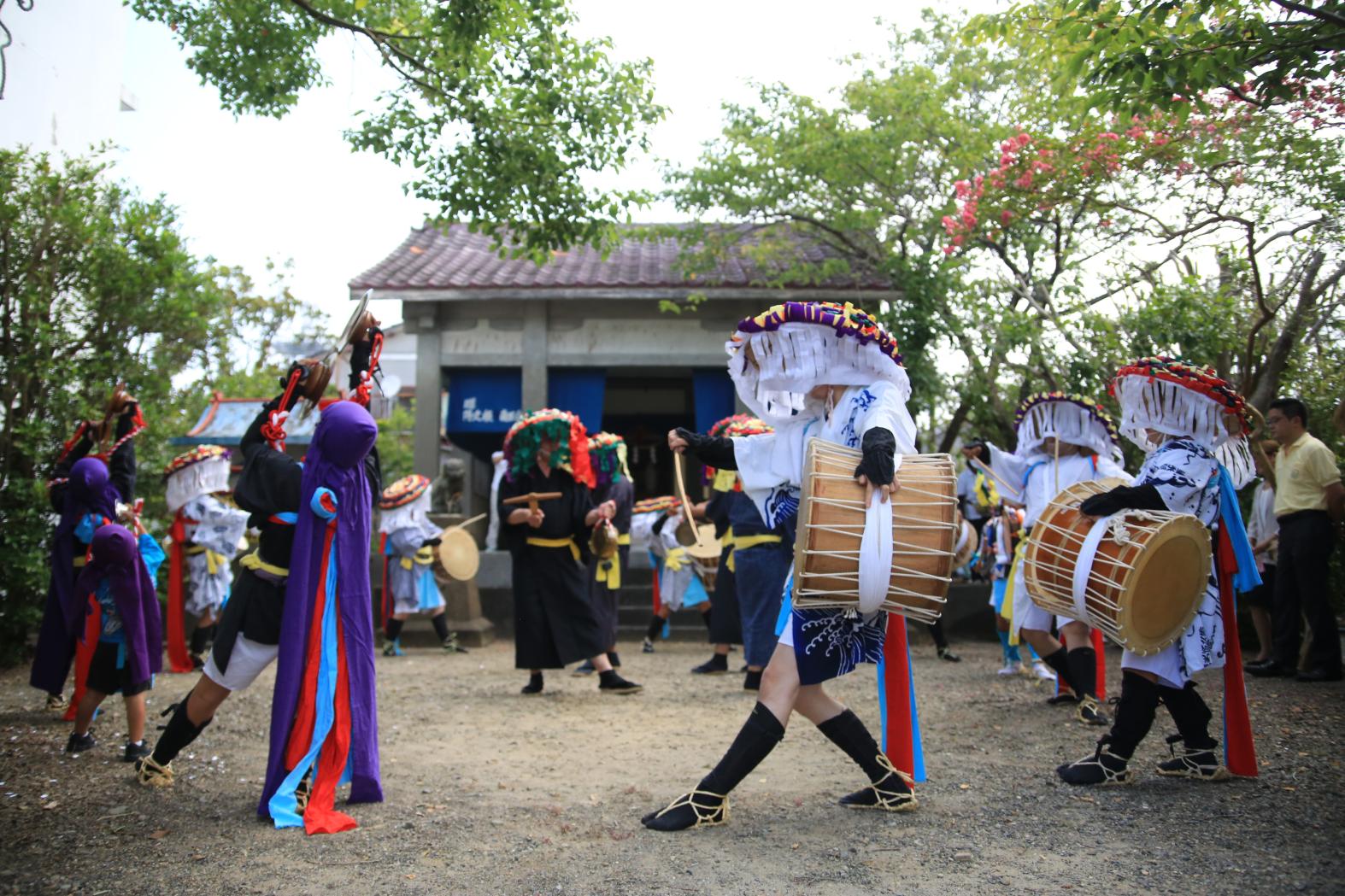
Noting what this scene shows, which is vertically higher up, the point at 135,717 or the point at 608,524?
the point at 608,524

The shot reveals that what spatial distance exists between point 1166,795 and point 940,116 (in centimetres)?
934

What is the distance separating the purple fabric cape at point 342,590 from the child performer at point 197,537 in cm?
524

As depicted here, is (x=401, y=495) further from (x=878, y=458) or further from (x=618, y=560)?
(x=878, y=458)

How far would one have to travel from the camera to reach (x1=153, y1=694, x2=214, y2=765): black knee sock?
4738mm

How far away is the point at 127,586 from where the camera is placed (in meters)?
5.70

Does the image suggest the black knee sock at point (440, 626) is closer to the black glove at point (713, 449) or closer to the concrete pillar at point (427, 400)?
the concrete pillar at point (427, 400)

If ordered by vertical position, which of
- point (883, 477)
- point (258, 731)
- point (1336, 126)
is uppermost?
point (1336, 126)

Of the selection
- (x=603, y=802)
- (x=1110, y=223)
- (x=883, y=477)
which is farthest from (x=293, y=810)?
(x=1110, y=223)

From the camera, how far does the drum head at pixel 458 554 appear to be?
35.2 feet

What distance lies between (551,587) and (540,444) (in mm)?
1064

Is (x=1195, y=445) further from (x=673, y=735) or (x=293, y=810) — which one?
(x=293, y=810)

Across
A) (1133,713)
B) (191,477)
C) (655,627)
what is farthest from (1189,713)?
(191,477)

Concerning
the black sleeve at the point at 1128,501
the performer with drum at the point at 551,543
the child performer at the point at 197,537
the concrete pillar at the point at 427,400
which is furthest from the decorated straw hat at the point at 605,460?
the concrete pillar at the point at 427,400

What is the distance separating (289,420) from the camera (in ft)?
17.1
